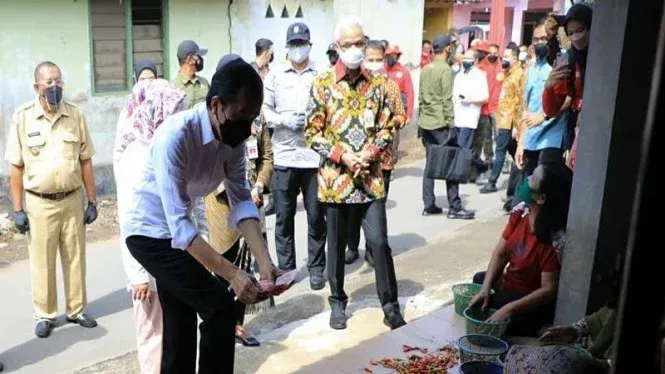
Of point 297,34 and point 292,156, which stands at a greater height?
point 297,34

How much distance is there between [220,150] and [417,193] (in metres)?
7.27

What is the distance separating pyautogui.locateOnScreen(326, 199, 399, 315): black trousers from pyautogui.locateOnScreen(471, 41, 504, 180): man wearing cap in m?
5.63

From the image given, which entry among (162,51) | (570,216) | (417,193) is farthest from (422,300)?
(162,51)

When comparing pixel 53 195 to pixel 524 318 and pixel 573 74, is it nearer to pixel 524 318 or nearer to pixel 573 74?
pixel 524 318

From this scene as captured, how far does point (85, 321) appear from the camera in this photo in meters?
5.52

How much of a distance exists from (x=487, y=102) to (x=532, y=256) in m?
6.22

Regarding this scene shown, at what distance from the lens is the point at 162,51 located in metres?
9.76

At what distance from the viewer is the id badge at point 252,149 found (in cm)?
541

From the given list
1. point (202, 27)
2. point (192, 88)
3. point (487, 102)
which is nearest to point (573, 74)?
point (192, 88)

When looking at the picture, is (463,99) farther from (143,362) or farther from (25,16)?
(143,362)

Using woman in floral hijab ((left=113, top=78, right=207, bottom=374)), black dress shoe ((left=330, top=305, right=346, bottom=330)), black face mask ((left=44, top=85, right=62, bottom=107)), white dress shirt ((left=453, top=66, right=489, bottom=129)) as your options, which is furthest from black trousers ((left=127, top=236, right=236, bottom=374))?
white dress shirt ((left=453, top=66, right=489, bottom=129))

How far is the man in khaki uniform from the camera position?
5.21 m

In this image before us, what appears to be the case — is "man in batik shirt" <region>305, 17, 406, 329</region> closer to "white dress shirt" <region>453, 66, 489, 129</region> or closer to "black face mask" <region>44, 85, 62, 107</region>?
"black face mask" <region>44, 85, 62, 107</region>

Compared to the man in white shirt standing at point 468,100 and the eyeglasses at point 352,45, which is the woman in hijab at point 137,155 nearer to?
the eyeglasses at point 352,45
